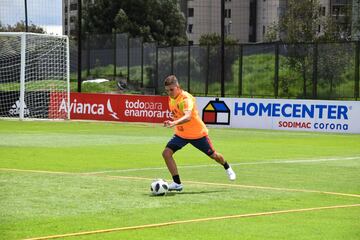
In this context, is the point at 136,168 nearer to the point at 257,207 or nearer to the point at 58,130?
the point at 257,207

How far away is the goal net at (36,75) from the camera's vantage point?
4122cm

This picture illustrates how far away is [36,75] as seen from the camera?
135ft

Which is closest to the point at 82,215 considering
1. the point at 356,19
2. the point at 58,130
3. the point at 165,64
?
the point at 58,130

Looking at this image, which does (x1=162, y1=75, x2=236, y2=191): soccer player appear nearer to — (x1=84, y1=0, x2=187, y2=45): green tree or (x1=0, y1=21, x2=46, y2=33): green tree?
(x1=0, y1=21, x2=46, y2=33): green tree

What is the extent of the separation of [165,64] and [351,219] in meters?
45.2

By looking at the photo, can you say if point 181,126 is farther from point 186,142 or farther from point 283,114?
point 283,114

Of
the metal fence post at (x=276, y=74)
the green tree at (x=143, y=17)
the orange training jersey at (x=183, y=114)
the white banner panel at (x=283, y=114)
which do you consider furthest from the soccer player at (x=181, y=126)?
the green tree at (x=143, y=17)

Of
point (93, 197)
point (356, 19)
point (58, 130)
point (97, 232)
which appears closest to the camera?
point (97, 232)

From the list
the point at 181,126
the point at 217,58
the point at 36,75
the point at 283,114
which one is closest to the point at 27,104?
the point at 36,75

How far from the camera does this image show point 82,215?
11461mm

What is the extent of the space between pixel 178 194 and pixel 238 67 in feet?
123

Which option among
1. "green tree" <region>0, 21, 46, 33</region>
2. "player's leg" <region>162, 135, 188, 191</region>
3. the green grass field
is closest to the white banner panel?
the green grass field

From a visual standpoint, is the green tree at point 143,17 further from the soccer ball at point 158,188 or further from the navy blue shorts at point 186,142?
the soccer ball at point 158,188

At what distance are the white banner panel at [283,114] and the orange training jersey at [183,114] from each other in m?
21.9
